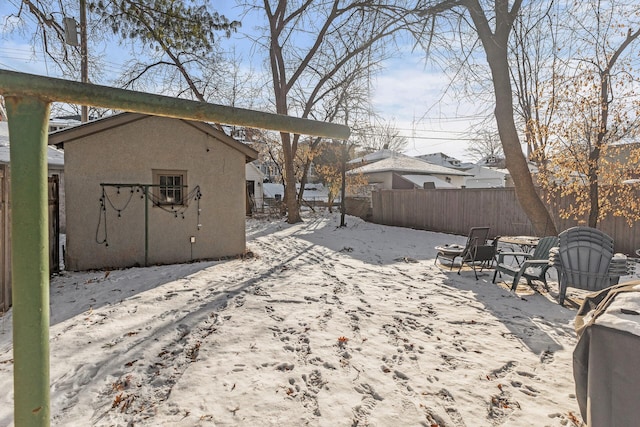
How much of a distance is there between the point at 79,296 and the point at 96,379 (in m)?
3.01

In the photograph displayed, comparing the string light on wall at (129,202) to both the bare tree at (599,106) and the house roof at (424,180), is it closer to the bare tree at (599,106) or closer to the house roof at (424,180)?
the bare tree at (599,106)

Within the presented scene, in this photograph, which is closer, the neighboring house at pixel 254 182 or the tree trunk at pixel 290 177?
the tree trunk at pixel 290 177

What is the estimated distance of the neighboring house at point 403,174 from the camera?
23372 mm

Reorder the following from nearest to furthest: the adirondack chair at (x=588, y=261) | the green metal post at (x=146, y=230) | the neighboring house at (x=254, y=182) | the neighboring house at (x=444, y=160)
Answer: the adirondack chair at (x=588, y=261), the green metal post at (x=146, y=230), the neighboring house at (x=254, y=182), the neighboring house at (x=444, y=160)

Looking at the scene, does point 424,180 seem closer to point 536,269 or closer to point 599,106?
point 599,106

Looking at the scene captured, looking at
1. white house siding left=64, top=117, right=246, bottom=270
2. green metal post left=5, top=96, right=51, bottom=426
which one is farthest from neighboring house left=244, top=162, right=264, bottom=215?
green metal post left=5, top=96, right=51, bottom=426

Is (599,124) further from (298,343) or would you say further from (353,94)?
(353,94)

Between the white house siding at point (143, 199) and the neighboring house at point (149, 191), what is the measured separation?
0.02 meters

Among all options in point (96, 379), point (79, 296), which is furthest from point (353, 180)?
point (96, 379)

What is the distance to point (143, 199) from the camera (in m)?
7.57

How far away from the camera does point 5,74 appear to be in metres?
0.79

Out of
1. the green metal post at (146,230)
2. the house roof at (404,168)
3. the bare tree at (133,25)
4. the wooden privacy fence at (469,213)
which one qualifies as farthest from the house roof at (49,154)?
the house roof at (404,168)

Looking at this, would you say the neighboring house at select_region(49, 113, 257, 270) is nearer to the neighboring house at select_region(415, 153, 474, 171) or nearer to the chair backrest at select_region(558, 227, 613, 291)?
the chair backrest at select_region(558, 227, 613, 291)

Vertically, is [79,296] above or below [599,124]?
below
